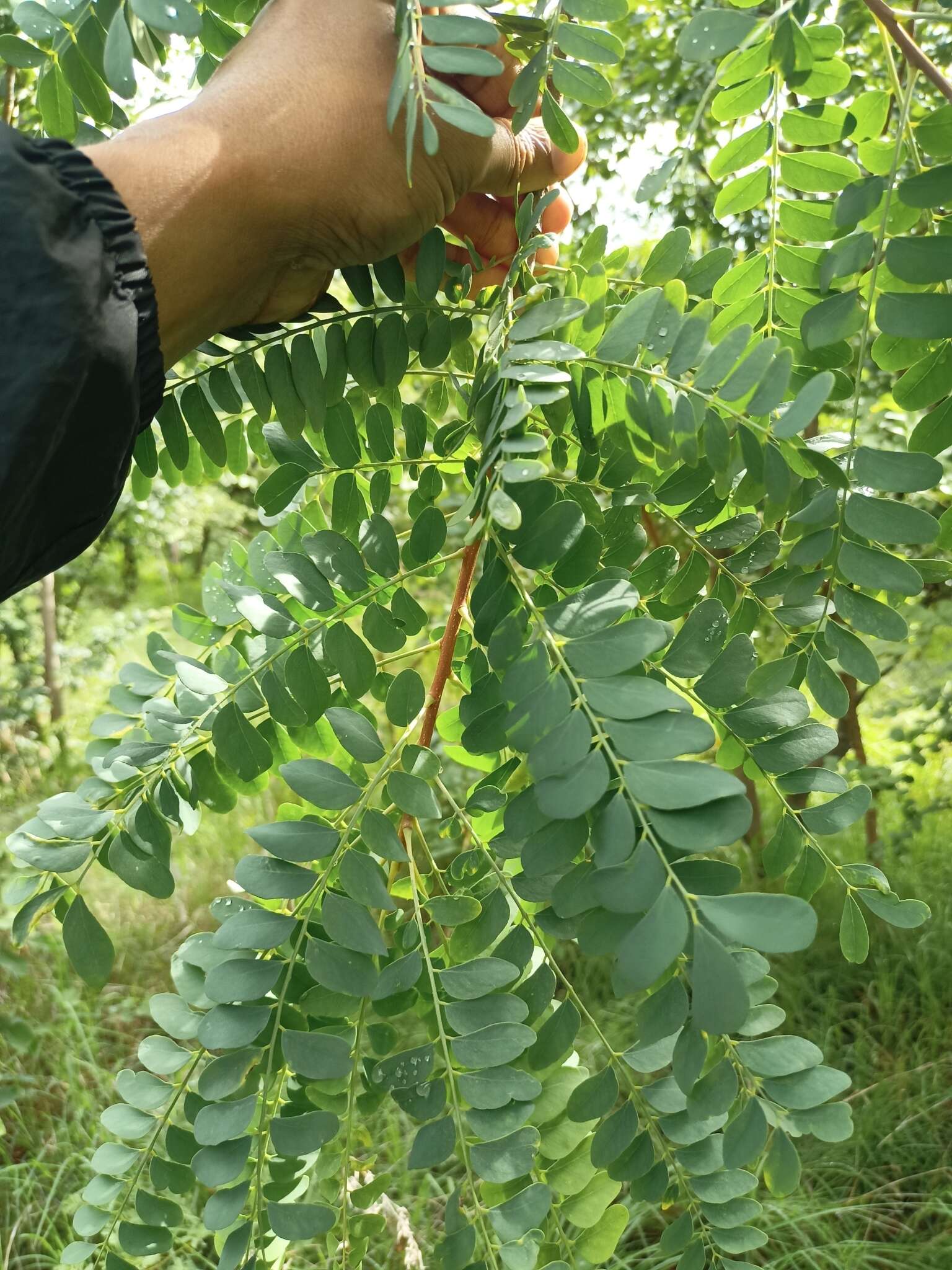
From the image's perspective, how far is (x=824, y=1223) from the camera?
5.71 feet

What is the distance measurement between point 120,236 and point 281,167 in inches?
5.2

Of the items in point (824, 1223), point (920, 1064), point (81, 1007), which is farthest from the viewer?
point (81, 1007)

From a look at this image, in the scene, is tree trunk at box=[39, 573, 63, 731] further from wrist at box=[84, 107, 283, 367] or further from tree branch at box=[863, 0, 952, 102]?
tree branch at box=[863, 0, 952, 102]

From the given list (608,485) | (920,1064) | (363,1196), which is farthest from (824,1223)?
(608,485)

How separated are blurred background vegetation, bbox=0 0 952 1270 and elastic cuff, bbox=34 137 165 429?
54cm

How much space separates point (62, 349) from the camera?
55 centimetres

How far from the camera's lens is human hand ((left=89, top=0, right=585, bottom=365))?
2.17 ft

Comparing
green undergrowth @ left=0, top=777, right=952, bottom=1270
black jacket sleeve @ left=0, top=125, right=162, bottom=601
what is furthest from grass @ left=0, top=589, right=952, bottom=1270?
black jacket sleeve @ left=0, top=125, right=162, bottom=601

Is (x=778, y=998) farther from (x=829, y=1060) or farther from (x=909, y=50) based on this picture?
(x=909, y=50)

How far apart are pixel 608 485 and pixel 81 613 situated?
4.56 m

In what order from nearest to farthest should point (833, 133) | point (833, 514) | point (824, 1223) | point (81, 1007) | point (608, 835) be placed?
point (608, 835)
point (833, 514)
point (833, 133)
point (824, 1223)
point (81, 1007)

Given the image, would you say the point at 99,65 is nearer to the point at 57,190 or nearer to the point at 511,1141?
the point at 57,190

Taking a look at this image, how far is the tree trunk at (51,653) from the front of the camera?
3.25 metres

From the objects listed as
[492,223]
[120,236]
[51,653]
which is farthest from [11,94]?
Result: [120,236]
